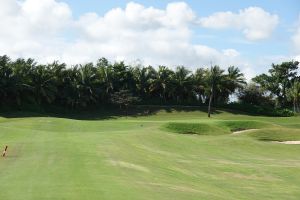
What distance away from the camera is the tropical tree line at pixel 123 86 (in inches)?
3246

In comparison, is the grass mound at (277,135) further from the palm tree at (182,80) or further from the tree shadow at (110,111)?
the palm tree at (182,80)

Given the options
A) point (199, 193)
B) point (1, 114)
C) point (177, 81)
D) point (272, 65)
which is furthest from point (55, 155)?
point (272, 65)

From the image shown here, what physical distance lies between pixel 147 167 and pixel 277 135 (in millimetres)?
29844

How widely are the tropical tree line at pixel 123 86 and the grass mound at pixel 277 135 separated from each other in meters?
35.6

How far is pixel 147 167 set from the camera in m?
24.2

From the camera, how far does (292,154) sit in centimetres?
4009

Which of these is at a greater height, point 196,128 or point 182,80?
point 182,80

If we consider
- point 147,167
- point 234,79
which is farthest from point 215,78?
point 147,167

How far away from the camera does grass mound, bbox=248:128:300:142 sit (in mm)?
50156

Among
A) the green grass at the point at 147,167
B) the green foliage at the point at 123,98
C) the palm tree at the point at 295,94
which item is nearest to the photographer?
the green grass at the point at 147,167

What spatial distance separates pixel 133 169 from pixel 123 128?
29458 millimetres

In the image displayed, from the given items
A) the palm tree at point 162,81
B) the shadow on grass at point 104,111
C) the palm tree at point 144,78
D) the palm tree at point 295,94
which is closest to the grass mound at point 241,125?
the shadow on grass at point 104,111

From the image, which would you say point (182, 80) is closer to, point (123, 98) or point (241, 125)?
point (123, 98)

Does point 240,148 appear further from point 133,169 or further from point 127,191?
point 127,191
